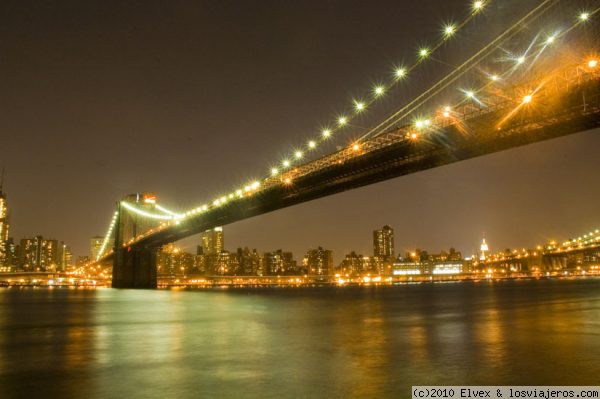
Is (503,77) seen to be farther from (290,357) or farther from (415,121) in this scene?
(290,357)

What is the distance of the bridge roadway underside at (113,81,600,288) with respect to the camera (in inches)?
1018

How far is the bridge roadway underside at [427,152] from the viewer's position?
84.8 ft

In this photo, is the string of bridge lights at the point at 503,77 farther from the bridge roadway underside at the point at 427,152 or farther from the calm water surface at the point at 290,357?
the calm water surface at the point at 290,357

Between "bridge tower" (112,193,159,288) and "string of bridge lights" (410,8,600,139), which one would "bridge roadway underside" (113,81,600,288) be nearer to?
"string of bridge lights" (410,8,600,139)

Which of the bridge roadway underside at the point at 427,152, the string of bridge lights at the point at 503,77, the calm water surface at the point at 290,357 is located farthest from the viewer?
the bridge roadway underside at the point at 427,152

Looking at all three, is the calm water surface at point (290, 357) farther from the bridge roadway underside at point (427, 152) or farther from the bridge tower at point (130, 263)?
the bridge tower at point (130, 263)

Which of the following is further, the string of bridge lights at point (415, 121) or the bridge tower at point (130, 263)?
the bridge tower at point (130, 263)

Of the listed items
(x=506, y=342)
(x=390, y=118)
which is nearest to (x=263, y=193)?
(x=390, y=118)

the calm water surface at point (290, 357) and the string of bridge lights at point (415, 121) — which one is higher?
the string of bridge lights at point (415, 121)

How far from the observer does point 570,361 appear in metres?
12.5

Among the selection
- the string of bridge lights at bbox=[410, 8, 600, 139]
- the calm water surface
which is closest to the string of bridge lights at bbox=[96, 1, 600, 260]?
the string of bridge lights at bbox=[410, 8, 600, 139]

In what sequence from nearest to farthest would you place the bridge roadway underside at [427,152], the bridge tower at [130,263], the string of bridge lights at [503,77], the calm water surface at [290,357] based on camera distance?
the calm water surface at [290,357], the string of bridge lights at [503,77], the bridge roadway underside at [427,152], the bridge tower at [130,263]

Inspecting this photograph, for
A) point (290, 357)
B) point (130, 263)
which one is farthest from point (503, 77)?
point (130, 263)

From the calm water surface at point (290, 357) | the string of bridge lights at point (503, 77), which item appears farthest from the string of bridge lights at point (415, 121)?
the calm water surface at point (290, 357)
